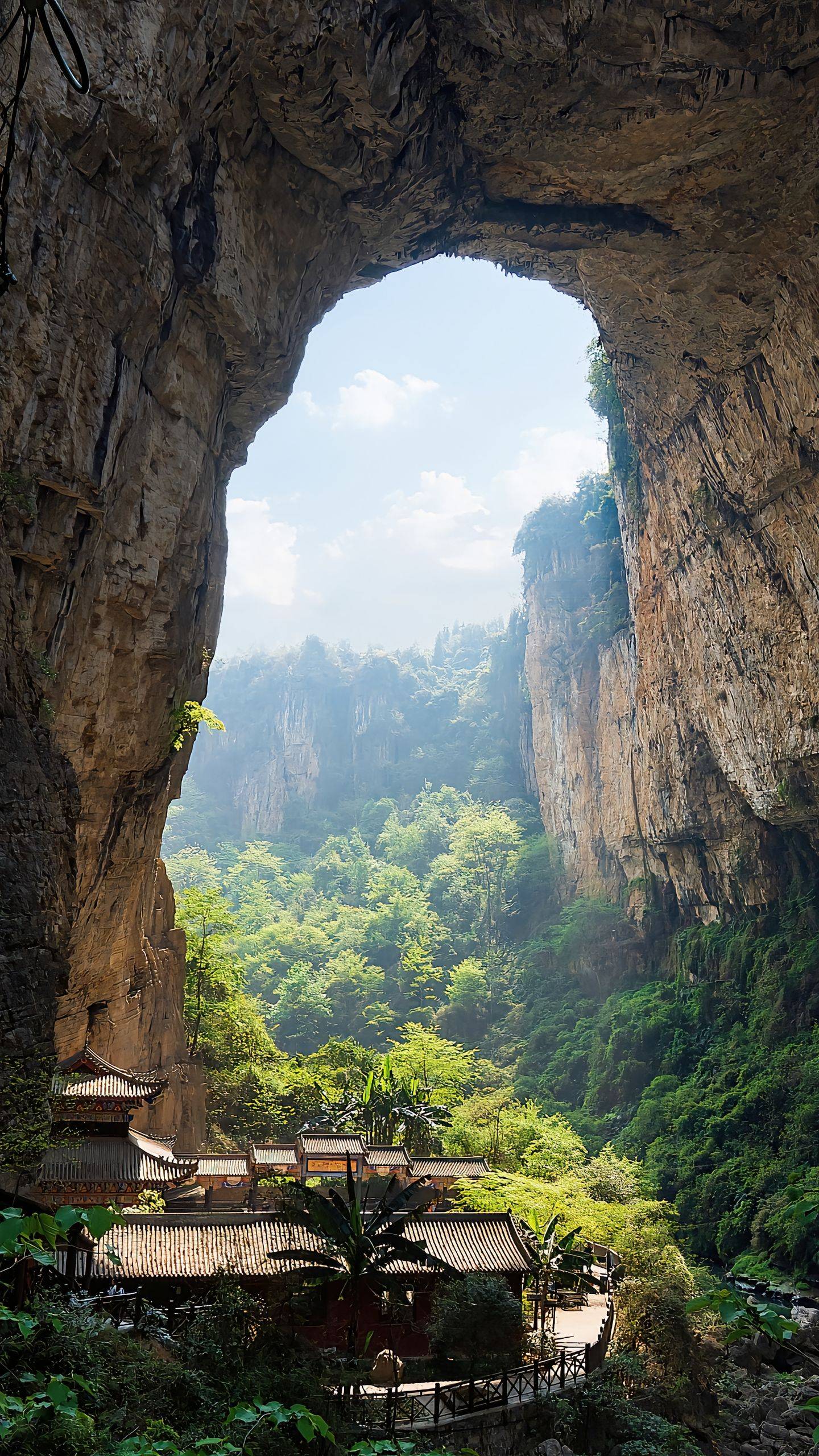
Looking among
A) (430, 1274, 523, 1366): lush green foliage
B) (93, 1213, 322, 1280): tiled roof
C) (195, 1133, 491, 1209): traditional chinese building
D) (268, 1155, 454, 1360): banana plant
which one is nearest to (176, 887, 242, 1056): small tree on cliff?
(195, 1133, 491, 1209): traditional chinese building

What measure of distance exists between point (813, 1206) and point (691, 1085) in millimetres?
23703

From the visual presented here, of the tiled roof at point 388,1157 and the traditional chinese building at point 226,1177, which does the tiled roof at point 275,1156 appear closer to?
the traditional chinese building at point 226,1177

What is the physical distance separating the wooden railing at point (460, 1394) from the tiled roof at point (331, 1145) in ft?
25.6

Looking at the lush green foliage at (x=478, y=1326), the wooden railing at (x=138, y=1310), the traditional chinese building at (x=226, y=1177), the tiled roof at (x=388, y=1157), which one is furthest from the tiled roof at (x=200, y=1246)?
the tiled roof at (x=388, y=1157)

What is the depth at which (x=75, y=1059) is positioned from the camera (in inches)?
483

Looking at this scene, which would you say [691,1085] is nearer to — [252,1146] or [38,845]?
[252,1146]

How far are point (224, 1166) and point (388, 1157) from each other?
3.94m

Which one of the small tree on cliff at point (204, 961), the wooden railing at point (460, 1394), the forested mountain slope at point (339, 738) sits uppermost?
the forested mountain slope at point (339, 738)

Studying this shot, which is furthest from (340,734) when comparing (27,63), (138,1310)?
(27,63)

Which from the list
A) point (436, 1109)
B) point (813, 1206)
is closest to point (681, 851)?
point (436, 1109)

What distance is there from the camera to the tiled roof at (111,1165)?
37.0 ft

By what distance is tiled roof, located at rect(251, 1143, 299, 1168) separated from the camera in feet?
60.0

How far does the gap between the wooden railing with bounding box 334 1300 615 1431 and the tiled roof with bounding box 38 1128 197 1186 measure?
3.80 meters

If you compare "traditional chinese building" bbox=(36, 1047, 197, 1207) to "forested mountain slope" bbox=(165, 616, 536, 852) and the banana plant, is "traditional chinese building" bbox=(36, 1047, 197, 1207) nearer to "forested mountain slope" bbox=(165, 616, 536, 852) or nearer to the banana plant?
the banana plant
